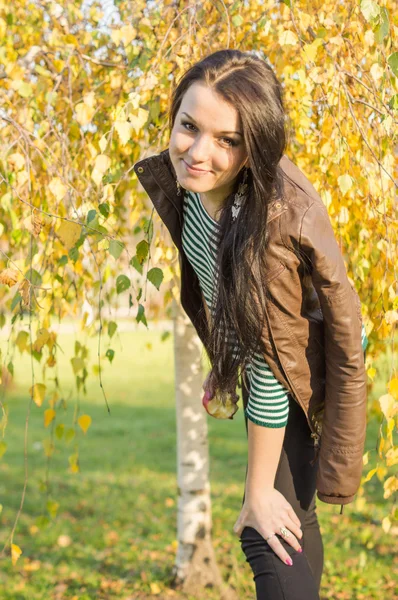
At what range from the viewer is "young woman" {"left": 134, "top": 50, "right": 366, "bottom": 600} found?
139 centimetres

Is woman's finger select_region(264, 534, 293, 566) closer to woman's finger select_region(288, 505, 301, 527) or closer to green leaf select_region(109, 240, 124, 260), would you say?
woman's finger select_region(288, 505, 301, 527)

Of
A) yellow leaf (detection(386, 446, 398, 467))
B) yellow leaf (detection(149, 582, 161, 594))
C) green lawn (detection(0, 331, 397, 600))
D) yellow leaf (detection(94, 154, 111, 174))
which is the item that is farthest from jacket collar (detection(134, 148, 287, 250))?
yellow leaf (detection(149, 582, 161, 594))

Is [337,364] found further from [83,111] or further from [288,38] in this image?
[83,111]

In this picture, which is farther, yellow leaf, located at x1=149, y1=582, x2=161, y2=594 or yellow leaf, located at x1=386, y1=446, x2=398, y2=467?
yellow leaf, located at x1=149, y1=582, x2=161, y2=594

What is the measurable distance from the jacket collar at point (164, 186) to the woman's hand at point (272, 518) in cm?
60

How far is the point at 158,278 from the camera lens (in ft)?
5.49

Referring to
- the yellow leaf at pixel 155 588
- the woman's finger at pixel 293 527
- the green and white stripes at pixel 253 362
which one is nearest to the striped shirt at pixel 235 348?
the green and white stripes at pixel 253 362

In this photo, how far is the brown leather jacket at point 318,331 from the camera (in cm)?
140

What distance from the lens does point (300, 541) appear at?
5.28 feet

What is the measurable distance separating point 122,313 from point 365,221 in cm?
1358

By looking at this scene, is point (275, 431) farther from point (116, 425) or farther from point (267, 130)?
point (116, 425)

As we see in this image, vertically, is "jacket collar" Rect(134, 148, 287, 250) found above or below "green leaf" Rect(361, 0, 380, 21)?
below

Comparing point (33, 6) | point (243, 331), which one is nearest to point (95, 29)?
point (33, 6)

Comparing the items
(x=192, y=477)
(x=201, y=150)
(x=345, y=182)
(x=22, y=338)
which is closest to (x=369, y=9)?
(x=345, y=182)
